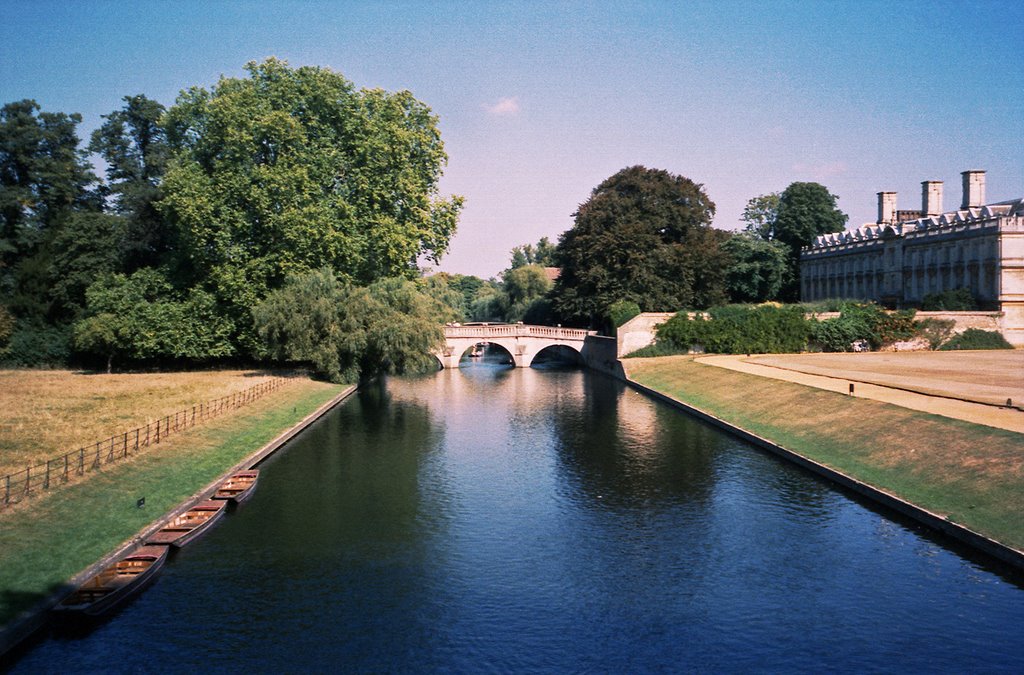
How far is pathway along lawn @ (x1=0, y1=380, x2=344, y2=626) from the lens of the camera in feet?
65.8

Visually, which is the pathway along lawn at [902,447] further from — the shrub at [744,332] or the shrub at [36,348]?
the shrub at [36,348]

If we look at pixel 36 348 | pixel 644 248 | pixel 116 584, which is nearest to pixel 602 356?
pixel 644 248

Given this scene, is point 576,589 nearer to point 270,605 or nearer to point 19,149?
point 270,605

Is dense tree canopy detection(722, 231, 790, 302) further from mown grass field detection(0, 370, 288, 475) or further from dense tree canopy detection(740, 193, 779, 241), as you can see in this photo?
mown grass field detection(0, 370, 288, 475)

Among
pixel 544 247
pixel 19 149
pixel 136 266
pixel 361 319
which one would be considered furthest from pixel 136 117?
pixel 544 247

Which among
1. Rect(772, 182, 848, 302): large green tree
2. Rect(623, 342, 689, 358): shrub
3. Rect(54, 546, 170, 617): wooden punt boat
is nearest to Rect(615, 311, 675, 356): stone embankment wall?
Rect(623, 342, 689, 358): shrub

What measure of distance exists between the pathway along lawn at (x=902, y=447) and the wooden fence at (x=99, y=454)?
27.4m

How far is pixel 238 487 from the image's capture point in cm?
3052

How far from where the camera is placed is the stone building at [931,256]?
2992 inches

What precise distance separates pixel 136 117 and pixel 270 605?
71.9m

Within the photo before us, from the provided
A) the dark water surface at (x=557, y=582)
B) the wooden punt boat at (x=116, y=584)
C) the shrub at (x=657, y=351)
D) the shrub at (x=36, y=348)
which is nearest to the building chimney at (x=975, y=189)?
the shrub at (x=657, y=351)

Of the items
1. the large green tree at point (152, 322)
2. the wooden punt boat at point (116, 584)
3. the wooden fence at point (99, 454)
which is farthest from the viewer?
the large green tree at point (152, 322)

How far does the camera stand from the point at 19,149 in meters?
75.9

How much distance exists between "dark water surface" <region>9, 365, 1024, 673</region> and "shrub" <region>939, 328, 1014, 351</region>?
5119 cm
